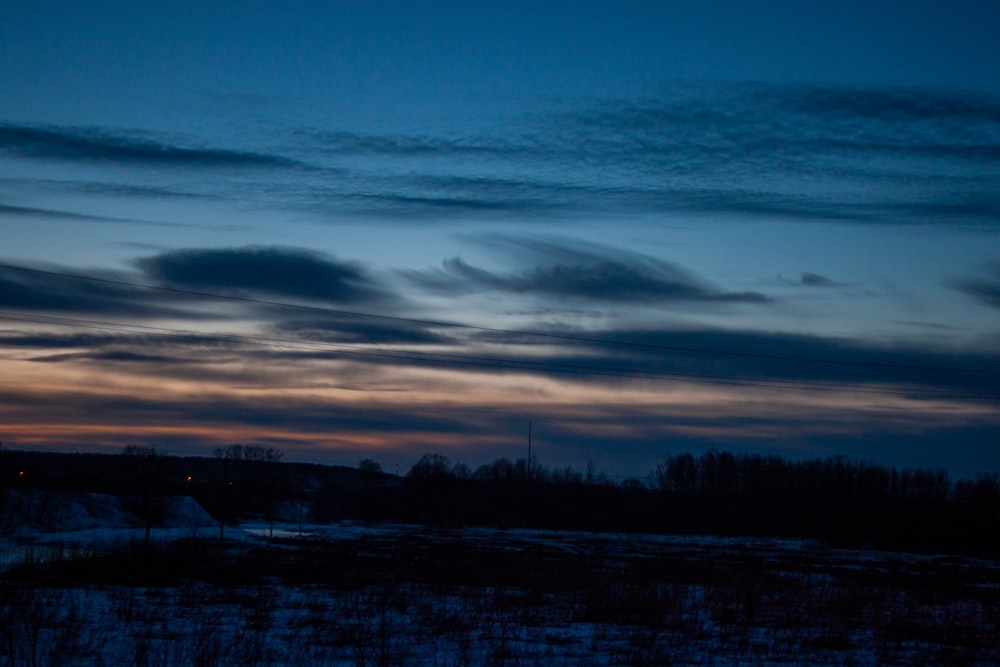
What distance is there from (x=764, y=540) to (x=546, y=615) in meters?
68.8

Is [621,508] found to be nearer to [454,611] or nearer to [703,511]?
[703,511]

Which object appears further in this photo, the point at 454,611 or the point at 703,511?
the point at 703,511

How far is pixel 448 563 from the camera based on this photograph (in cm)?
3962

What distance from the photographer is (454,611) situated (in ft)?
74.9

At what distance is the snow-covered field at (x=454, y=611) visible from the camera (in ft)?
54.5

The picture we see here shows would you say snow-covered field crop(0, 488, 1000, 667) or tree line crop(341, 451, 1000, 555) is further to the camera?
tree line crop(341, 451, 1000, 555)

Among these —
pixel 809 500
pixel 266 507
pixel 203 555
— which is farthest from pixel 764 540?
pixel 203 555

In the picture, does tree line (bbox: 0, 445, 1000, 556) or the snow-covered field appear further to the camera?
tree line (bbox: 0, 445, 1000, 556)

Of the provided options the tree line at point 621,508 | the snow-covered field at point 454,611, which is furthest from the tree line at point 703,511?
the snow-covered field at point 454,611

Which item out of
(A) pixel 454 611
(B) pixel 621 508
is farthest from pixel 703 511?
(A) pixel 454 611

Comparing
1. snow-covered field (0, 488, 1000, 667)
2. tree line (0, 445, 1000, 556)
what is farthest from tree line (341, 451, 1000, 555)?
snow-covered field (0, 488, 1000, 667)

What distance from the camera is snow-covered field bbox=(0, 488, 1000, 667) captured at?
16625 millimetres

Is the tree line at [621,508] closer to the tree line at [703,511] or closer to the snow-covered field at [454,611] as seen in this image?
the tree line at [703,511]

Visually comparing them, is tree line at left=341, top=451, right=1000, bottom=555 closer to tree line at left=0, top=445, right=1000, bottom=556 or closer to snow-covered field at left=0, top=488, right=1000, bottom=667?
tree line at left=0, top=445, right=1000, bottom=556
